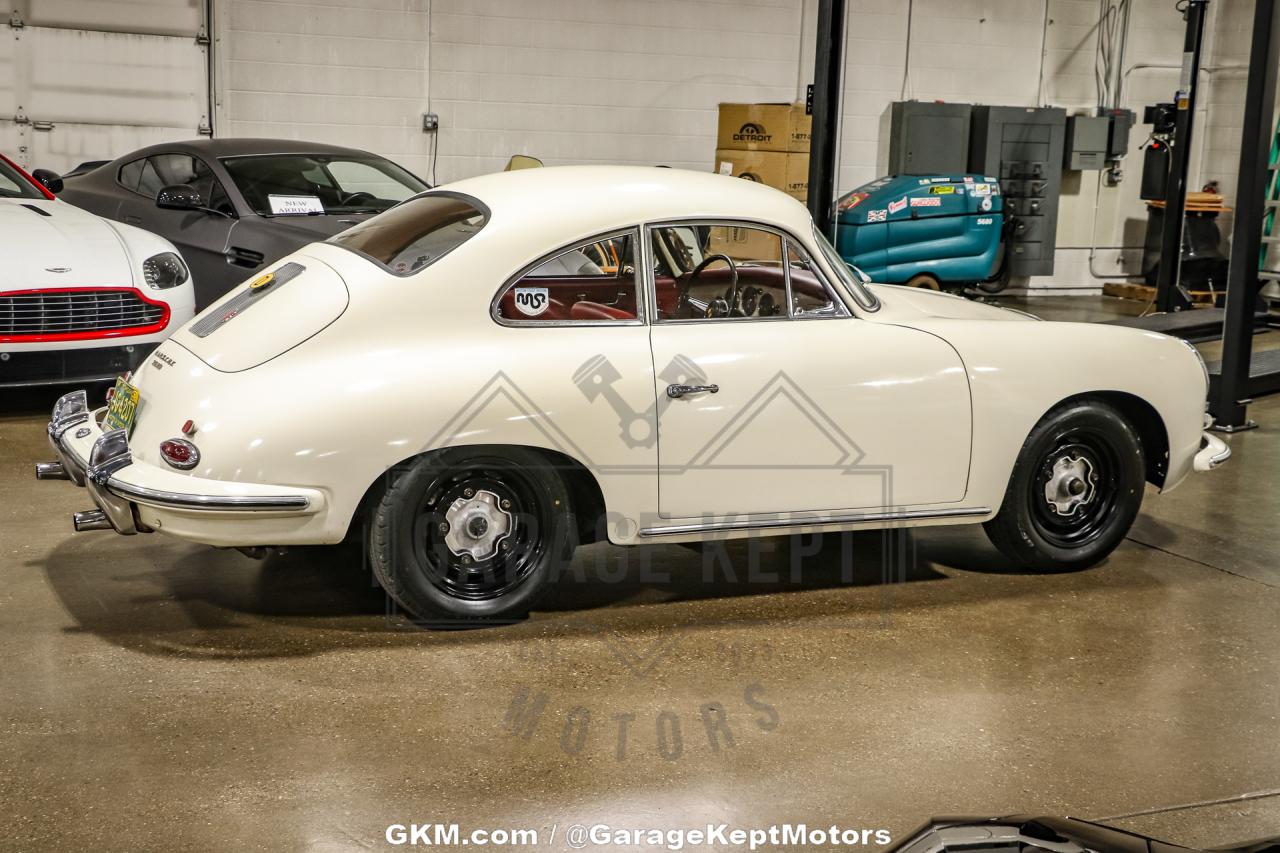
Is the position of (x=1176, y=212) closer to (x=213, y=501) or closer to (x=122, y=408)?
(x=122, y=408)

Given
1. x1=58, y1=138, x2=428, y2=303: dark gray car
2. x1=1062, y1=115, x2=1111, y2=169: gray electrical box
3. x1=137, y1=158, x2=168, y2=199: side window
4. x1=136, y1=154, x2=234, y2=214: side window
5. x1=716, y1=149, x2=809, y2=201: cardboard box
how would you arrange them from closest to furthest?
x1=58, y1=138, x2=428, y2=303: dark gray car
x1=136, y1=154, x2=234, y2=214: side window
x1=137, y1=158, x2=168, y2=199: side window
x1=716, y1=149, x2=809, y2=201: cardboard box
x1=1062, y1=115, x2=1111, y2=169: gray electrical box

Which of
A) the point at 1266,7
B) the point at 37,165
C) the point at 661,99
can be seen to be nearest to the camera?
the point at 1266,7

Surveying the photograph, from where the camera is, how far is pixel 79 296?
21.0 ft

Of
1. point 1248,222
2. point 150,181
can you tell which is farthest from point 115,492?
point 1248,222

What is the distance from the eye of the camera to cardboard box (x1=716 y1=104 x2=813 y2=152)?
39.2 ft

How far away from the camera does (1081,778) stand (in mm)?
3234

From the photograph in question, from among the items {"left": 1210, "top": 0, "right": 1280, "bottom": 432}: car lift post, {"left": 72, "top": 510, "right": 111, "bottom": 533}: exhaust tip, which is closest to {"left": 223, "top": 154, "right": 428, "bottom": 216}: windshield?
{"left": 72, "top": 510, "right": 111, "bottom": 533}: exhaust tip

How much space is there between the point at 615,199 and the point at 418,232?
2.17 feet

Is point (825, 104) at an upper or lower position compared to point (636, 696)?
upper

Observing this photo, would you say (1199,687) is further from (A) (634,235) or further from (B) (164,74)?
(B) (164,74)

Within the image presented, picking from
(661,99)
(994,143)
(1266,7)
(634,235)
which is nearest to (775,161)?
(661,99)

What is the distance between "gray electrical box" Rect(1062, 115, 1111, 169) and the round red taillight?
12.6 metres

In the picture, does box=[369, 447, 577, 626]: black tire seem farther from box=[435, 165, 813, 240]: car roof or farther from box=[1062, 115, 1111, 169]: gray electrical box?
box=[1062, 115, 1111, 169]: gray electrical box

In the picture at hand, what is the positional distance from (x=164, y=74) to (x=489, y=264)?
882 centimetres
